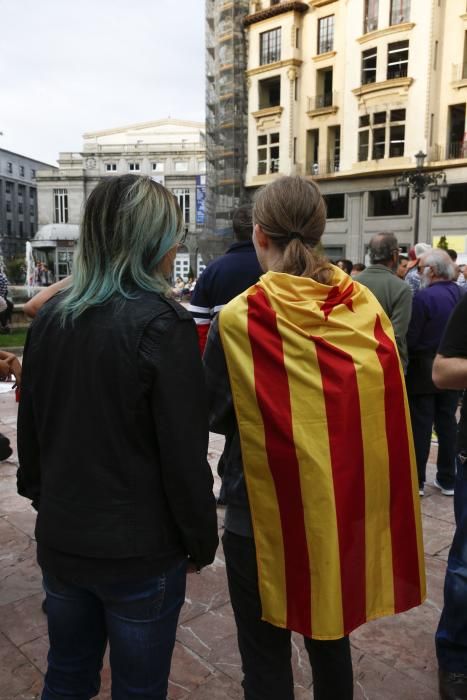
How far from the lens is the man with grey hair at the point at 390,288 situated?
4430 millimetres

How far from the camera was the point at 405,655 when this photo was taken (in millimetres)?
2688

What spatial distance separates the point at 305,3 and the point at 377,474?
35000 millimetres

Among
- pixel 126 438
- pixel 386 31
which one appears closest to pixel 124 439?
pixel 126 438

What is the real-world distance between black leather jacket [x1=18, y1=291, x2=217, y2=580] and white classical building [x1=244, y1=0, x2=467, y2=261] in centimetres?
2521

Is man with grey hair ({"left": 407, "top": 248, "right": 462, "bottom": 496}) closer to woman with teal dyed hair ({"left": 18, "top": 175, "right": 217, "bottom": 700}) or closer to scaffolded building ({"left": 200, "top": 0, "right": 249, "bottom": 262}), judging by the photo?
woman with teal dyed hair ({"left": 18, "top": 175, "right": 217, "bottom": 700})

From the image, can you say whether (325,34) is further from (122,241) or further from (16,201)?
(16,201)

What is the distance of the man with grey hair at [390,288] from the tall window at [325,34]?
30.5 m

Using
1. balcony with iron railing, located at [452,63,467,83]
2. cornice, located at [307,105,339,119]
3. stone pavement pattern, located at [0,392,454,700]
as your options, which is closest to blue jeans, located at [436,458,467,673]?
stone pavement pattern, located at [0,392,454,700]

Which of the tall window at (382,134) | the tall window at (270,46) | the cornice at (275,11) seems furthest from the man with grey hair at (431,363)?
the tall window at (270,46)

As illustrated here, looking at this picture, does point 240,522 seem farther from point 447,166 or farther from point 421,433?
point 447,166

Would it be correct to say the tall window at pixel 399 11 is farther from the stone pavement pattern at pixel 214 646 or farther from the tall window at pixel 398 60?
the stone pavement pattern at pixel 214 646

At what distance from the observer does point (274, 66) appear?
32594mm

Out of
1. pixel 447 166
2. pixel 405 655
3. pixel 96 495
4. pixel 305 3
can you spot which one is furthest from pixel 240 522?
pixel 305 3

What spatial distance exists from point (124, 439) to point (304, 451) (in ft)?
1.67
